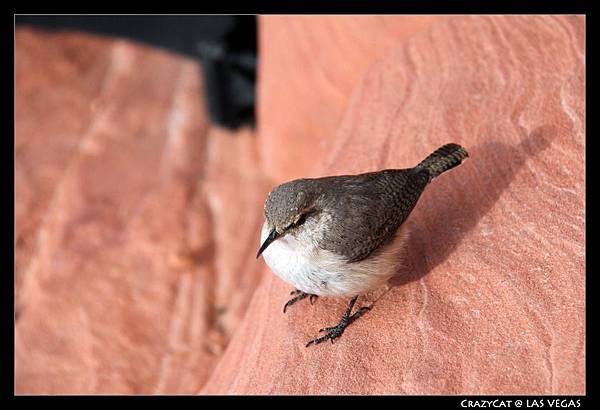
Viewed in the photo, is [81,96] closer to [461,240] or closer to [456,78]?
[456,78]

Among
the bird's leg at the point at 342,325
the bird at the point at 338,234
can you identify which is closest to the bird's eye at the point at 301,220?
the bird at the point at 338,234

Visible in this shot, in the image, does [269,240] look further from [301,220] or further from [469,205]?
[469,205]

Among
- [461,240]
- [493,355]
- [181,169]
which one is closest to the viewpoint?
[493,355]

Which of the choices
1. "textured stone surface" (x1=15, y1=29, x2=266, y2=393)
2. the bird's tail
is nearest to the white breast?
the bird's tail

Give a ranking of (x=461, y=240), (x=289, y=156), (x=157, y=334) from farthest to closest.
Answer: (x=289, y=156) → (x=157, y=334) → (x=461, y=240)

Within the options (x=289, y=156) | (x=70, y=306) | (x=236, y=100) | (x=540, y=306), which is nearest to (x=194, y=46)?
(x=236, y=100)

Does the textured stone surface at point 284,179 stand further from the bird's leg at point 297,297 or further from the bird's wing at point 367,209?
the bird's wing at point 367,209

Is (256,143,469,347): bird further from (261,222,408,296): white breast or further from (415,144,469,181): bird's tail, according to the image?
(415,144,469,181): bird's tail
